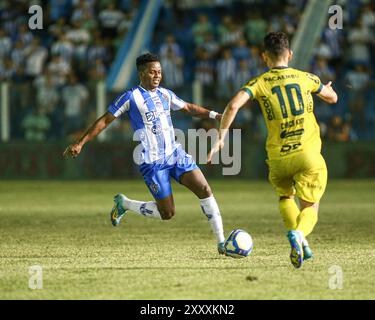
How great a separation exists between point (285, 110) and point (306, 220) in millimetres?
931

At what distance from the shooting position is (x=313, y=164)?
27.0 ft

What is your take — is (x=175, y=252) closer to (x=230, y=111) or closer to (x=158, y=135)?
(x=158, y=135)

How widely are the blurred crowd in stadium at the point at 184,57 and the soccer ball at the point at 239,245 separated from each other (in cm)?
1112

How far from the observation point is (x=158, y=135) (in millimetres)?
9758

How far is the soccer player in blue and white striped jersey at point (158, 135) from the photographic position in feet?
31.2

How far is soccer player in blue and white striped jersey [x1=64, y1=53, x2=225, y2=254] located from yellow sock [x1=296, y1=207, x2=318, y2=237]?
1.34m

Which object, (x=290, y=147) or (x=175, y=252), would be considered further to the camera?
(x=175, y=252)

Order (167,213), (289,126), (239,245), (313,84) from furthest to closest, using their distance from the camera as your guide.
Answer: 1. (167,213)
2. (239,245)
3. (313,84)
4. (289,126)

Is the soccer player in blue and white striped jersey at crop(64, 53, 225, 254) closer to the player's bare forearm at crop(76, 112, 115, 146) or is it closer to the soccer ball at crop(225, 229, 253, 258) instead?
the player's bare forearm at crop(76, 112, 115, 146)

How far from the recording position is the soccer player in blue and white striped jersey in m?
9.50

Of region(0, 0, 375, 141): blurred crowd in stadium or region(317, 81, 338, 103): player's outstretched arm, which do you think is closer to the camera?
region(317, 81, 338, 103): player's outstretched arm

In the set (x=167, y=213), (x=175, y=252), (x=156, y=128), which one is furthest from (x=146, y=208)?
(x=156, y=128)

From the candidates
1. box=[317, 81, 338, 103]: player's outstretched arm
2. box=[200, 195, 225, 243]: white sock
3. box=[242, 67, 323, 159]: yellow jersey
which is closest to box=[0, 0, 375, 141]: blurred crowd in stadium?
box=[200, 195, 225, 243]: white sock
